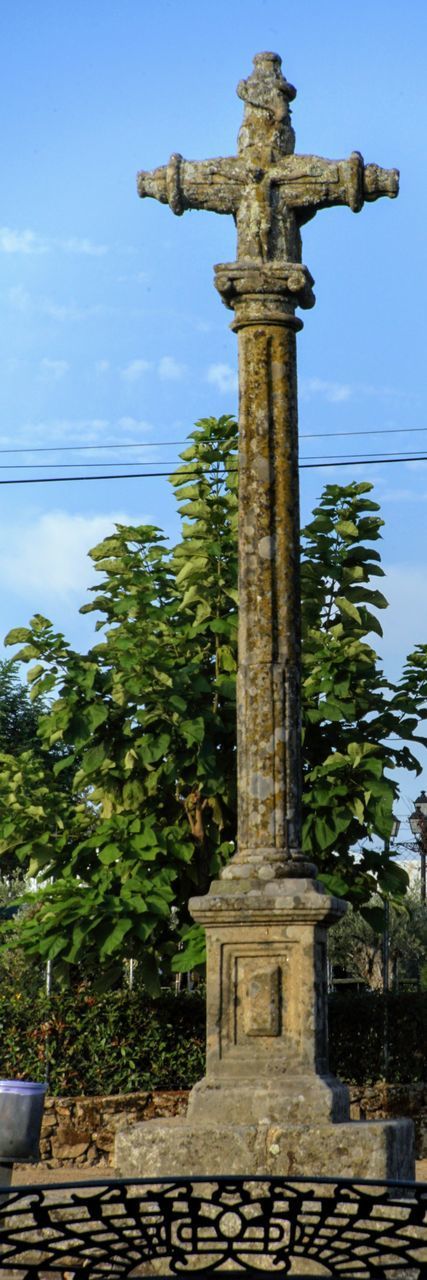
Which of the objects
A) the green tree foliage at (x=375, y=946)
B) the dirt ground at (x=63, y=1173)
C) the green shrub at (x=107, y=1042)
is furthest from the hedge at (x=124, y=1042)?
the green tree foliage at (x=375, y=946)

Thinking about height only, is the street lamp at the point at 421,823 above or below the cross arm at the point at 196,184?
below

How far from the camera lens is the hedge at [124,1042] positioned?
48.7ft

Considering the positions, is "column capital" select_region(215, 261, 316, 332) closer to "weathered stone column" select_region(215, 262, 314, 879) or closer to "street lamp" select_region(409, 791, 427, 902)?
"weathered stone column" select_region(215, 262, 314, 879)

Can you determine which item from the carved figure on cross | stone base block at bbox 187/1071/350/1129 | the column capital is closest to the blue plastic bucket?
stone base block at bbox 187/1071/350/1129

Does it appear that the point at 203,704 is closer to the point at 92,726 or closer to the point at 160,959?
the point at 92,726

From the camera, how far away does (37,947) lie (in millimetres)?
13016

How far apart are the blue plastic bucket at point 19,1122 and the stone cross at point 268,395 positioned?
1420 millimetres

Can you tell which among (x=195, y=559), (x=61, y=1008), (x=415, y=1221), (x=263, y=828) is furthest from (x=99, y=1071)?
(x=415, y=1221)

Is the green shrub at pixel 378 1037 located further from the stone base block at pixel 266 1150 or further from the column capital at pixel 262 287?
the column capital at pixel 262 287

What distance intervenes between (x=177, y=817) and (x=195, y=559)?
2.24m

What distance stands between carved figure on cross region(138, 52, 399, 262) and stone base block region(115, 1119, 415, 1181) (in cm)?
441

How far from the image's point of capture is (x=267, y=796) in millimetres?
8055

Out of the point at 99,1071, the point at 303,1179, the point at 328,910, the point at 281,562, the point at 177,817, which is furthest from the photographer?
the point at 99,1071

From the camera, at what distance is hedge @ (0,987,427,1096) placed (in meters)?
14.8
